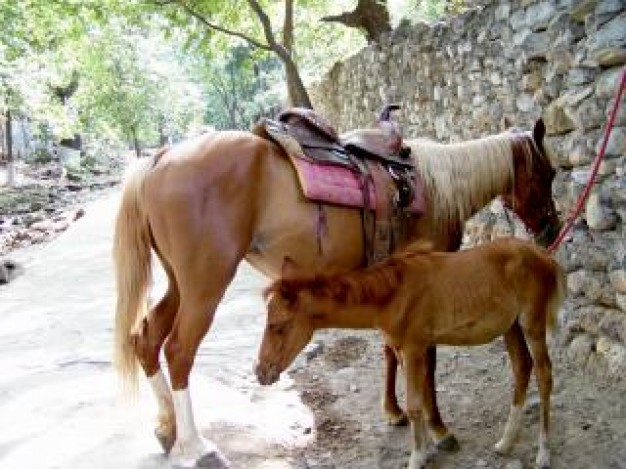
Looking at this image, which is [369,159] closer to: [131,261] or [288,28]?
[131,261]

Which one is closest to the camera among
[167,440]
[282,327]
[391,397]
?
[282,327]

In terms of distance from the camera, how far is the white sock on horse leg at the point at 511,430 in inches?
131

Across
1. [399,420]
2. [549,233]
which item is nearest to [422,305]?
[399,420]

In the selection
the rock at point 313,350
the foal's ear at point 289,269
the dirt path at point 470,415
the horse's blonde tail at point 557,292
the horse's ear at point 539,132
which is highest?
the horse's ear at point 539,132

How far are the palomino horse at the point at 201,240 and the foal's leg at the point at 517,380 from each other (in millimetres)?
279

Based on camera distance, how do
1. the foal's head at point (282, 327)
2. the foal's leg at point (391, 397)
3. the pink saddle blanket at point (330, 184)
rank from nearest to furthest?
the foal's head at point (282, 327) < the pink saddle blanket at point (330, 184) < the foal's leg at point (391, 397)

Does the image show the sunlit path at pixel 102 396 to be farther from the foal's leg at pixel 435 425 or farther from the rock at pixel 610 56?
the rock at pixel 610 56

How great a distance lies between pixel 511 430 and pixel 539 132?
1702 millimetres

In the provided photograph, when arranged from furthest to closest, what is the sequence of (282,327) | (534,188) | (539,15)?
(539,15), (534,188), (282,327)

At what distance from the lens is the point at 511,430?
131 inches

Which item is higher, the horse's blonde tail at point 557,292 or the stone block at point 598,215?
the stone block at point 598,215

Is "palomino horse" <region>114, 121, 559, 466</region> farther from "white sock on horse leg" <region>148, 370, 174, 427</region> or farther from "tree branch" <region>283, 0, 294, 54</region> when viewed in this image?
"tree branch" <region>283, 0, 294, 54</region>

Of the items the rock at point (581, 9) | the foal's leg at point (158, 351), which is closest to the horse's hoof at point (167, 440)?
the foal's leg at point (158, 351)

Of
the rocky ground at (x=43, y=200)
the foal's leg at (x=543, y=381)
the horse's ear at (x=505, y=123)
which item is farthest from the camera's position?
the rocky ground at (x=43, y=200)
